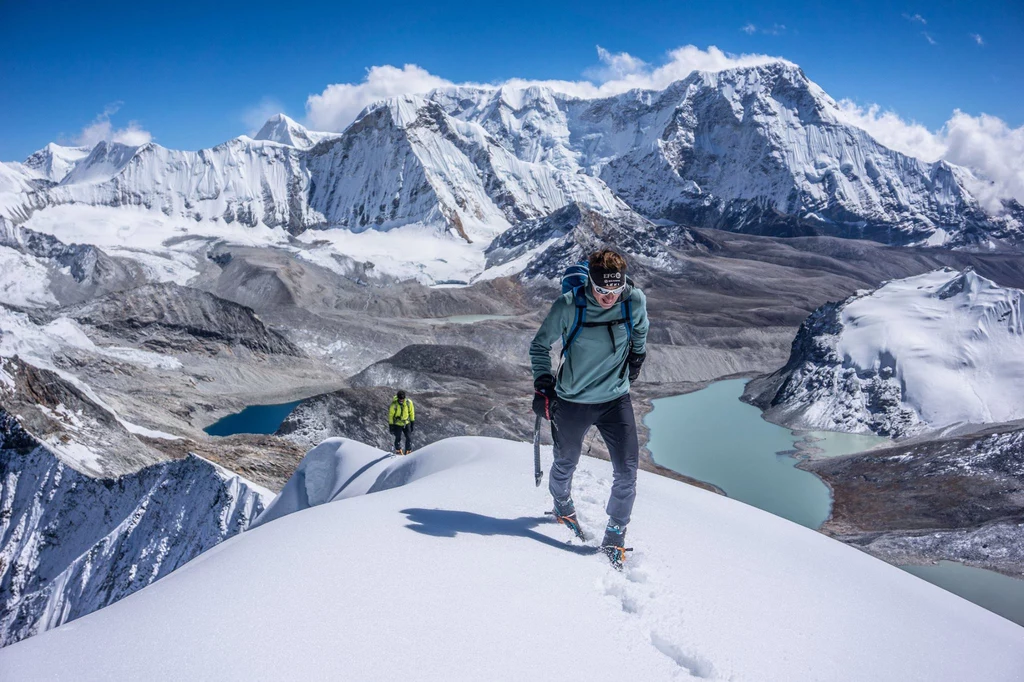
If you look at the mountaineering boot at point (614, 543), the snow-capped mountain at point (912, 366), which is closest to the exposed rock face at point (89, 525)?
the mountaineering boot at point (614, 543)

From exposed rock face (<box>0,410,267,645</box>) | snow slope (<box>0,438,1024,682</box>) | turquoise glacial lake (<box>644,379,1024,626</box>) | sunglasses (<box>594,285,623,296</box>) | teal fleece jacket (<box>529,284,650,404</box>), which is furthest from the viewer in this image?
turquoise glacial lake (<box>644,379,1024,626</box>)

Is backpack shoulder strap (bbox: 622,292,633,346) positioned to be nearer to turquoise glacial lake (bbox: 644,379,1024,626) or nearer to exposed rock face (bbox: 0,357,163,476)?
turquoise glacial lake (bbox: 644,379,1024,626)

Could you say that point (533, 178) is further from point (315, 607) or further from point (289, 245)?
point (315, 607)

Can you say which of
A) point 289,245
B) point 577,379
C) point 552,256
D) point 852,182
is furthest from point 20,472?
point 852,182

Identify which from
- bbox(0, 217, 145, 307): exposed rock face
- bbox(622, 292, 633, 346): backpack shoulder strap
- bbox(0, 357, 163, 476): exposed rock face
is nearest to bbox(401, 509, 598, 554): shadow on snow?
bbox(622, 292, 633, 346): backpack shoulder strap

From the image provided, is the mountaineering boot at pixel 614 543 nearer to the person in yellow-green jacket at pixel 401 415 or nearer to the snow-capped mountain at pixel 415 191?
the person in yellow-green jacket at pixel 401 415

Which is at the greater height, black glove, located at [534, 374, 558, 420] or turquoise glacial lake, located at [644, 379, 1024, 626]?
black glove, located at [534, 374, 558, 420]

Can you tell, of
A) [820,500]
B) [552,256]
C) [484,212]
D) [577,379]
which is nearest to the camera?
[577,379]

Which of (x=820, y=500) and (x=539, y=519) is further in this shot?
(x=820, y=500)
